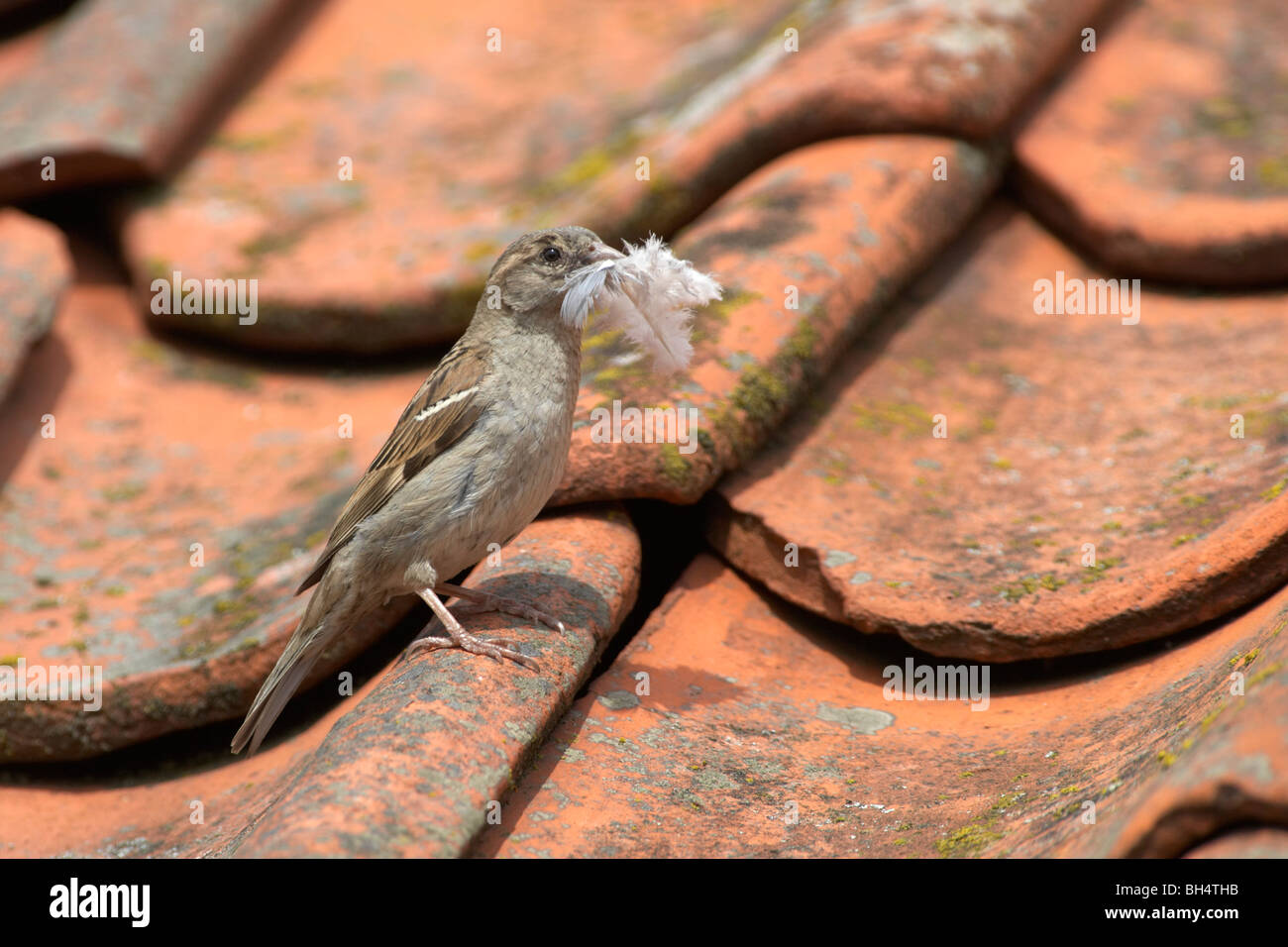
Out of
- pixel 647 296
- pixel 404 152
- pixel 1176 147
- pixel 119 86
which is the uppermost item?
pixel 119 86

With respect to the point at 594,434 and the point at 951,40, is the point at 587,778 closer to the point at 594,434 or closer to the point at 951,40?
the point at 594,434

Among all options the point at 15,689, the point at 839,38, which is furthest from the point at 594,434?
the point at 839,38

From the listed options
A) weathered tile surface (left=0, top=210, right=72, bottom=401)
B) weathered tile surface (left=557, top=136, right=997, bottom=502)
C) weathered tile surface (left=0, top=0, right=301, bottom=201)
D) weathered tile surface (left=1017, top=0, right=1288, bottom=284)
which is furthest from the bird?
weathered tile surface (left=0, top=0, right=301, bottom=201)

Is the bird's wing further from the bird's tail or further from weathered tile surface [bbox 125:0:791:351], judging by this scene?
weathered tile surface [bbox 125:0:791:351]

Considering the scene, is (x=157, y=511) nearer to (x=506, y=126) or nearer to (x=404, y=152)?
(x=404, y=152)

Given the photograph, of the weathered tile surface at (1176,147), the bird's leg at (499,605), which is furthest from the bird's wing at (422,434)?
the weathered tile surface at (1176,147)

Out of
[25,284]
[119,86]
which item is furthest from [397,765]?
[119,86]
